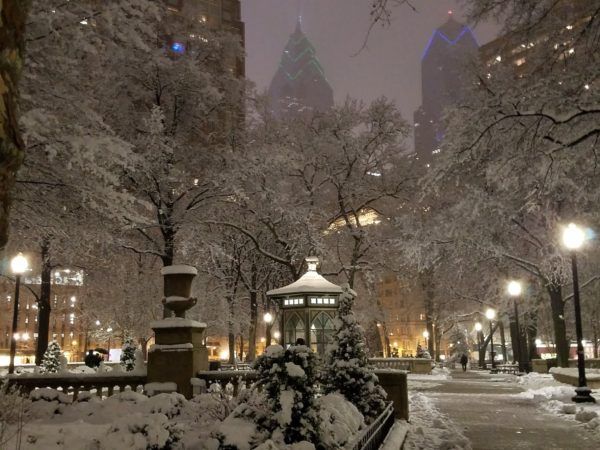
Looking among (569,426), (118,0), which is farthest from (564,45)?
(118,0)

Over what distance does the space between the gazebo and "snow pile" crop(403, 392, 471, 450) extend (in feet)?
18.3

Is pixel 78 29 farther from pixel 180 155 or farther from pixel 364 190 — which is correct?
pixel 364 190

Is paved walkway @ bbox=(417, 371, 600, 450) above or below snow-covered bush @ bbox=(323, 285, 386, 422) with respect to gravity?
below

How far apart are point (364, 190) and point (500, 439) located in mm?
23909

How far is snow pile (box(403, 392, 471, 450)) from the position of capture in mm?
10398

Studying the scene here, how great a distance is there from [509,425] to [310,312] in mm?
9240

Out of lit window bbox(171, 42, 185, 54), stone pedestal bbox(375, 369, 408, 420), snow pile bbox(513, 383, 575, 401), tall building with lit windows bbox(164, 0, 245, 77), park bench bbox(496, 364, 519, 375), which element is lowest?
park bench bbox(496, 364, 519, 375)

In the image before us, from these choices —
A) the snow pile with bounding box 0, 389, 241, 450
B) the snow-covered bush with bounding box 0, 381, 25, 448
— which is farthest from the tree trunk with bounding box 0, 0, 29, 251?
the snow-covered bush with bounding box 0, 381, 25, 448

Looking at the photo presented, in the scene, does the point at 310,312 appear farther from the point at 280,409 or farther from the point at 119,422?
the point at 119,422

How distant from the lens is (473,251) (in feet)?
95.5

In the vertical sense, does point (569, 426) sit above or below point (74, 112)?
below

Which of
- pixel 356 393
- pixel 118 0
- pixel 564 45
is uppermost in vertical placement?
pixel 118 0

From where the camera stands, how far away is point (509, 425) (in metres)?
13.5

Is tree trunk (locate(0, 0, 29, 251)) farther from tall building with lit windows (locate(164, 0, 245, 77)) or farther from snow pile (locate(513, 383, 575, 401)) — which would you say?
tall building with lit windows (locate(164, 0, 245, 77))
